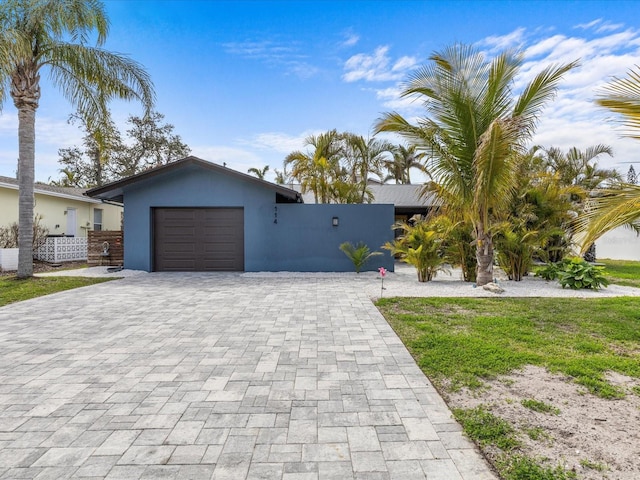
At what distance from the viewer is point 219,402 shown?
274 cm

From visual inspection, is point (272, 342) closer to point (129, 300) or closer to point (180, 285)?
point (129, 300)

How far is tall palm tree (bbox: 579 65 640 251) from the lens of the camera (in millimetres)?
3586

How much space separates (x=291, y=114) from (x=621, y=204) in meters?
14.0

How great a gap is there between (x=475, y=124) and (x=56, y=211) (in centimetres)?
1864

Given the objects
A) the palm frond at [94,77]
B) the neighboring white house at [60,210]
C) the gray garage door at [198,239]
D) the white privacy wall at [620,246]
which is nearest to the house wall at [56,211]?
the neighboring white house at [60,210]

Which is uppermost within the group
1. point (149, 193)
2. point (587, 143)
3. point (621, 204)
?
point (587, 143)

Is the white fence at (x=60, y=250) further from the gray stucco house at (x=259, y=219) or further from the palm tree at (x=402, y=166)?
the palm tree at (x=402, y=166)

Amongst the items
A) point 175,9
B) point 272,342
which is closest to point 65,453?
point 272,342

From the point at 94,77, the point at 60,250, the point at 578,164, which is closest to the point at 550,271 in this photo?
the point at 578,164

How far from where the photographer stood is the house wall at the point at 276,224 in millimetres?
11086

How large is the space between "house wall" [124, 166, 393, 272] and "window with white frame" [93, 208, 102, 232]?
9.95 m

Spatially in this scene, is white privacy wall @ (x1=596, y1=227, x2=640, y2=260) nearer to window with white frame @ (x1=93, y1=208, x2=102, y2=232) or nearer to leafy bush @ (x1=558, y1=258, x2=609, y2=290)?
leafy bush @ (x1=558, y1=258, x2=609, y2=290)

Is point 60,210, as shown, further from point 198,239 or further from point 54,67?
point 198,239

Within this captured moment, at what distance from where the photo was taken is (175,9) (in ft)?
34.4
